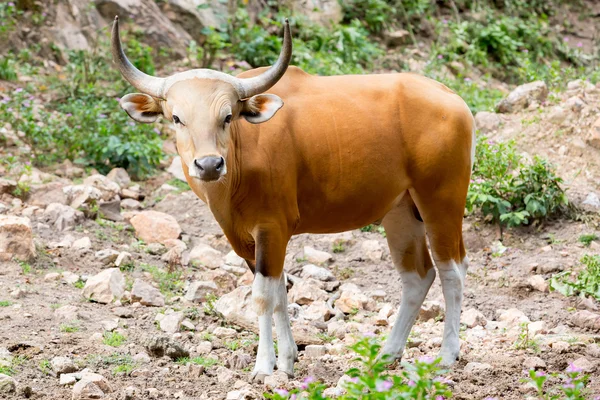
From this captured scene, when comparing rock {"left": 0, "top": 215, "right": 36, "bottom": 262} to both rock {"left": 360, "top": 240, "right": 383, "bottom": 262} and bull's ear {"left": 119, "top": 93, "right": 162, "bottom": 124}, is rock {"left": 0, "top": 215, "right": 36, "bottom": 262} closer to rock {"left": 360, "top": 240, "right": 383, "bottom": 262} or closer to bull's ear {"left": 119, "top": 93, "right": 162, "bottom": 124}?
bull's ear {"left": 119, "top": 93, "right": 162, "bottom": 124}

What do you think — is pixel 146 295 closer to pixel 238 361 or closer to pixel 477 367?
pixel 238 361

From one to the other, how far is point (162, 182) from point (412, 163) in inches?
193

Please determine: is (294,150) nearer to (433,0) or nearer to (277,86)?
(277,86)

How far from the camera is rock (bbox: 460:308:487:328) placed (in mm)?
6961

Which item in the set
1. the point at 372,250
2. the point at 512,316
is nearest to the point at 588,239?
the point at 512,316

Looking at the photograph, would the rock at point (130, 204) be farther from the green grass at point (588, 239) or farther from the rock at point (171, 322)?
the green grass at point (588, 239)

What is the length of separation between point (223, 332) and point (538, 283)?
286 centimetres

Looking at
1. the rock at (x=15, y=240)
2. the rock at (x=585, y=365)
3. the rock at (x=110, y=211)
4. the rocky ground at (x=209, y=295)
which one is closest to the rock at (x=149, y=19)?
the rocky ground at (x=209, y=295)

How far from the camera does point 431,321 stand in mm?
7094

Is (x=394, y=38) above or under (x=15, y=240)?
under

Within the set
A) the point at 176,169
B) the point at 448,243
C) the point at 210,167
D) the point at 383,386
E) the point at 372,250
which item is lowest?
the point at 372,250

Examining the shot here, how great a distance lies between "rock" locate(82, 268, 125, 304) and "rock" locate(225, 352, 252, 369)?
1622 millimetres

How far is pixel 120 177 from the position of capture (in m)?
10.0

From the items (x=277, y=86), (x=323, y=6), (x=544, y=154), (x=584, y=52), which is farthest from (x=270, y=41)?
(x=277, y=86)
